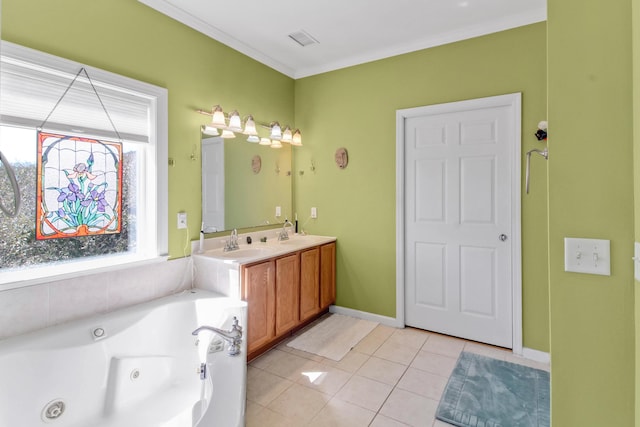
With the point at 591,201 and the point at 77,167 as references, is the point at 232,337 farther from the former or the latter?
the point at 591,201

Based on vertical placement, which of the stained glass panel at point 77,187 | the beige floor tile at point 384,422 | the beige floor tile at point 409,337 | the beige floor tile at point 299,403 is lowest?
the beige floor tile at point 384,422

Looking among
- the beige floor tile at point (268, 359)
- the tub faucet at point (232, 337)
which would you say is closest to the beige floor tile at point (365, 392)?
the beige floor tile at point (268, 359)

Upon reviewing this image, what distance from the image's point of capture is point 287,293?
3.01 meters

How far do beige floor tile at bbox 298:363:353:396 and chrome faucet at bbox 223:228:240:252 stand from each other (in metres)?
1.21

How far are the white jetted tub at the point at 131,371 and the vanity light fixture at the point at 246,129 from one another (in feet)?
4.73

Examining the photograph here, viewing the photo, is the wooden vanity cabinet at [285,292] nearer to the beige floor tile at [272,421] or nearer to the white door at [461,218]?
the beige floor tile at [272,421]

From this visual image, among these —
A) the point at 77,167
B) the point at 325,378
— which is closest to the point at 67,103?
the point at 77,167

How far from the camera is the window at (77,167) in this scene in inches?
73.3

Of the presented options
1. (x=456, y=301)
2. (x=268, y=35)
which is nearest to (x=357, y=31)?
(x=268, y=35)

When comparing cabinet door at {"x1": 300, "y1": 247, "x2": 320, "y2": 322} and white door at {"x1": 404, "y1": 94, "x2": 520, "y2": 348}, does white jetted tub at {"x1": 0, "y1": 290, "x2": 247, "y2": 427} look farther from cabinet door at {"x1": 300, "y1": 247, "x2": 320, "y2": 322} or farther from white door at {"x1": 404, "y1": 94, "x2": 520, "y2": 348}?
white door at {"x1": 404, "y1": 94, "x2": 520, "y2": 348}

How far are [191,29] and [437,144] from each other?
2375 millimetres

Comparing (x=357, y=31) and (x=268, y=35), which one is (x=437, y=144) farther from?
(x=268, y=35)

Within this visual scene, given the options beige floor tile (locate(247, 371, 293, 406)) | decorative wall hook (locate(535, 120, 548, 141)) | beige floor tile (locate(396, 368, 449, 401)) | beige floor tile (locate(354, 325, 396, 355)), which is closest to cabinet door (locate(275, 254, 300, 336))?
beige floor tile (locate(247, 371, 293, 406))

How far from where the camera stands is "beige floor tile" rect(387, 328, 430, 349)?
3.03 m
